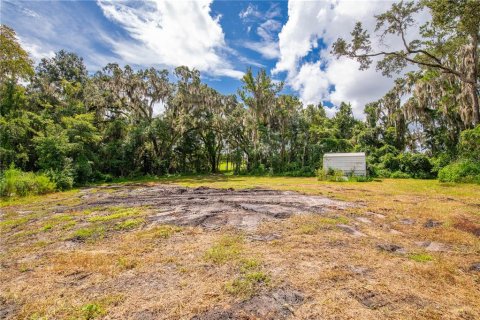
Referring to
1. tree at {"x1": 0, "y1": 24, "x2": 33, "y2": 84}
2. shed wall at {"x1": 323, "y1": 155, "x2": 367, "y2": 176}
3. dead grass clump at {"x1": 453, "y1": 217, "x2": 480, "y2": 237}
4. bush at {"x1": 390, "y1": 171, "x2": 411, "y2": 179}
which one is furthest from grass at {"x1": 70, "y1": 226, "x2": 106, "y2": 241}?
bush at {"x1": 390, "y1": 171, "x2": 411, "y2": 179}

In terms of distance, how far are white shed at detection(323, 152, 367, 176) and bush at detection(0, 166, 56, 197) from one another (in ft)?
61.2

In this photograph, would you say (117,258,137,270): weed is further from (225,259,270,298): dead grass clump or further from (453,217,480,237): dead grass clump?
(453,217,480,237): dead grass clump

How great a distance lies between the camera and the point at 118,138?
23109 millimetres

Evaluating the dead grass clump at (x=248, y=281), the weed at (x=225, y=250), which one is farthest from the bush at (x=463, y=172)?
the dead grass clump at (x=248, y=281)

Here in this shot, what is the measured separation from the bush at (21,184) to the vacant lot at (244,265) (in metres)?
4.92

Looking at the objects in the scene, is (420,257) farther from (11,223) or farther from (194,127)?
(194,127)

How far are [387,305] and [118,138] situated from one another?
2476cm

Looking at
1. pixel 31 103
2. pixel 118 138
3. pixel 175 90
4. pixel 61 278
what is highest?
pixel 175 90

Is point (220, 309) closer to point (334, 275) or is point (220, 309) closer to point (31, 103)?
point (334, 275)

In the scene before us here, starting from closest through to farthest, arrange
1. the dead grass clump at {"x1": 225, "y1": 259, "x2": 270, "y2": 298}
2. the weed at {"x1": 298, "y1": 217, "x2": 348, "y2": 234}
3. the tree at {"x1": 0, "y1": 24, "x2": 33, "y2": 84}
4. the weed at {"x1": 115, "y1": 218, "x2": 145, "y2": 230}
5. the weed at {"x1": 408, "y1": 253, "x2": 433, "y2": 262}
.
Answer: the dead grass clump at {"x1": 225, "y1": 259, "x2": 270, "y2": 298}
the weed at {"x1": 408, "y1": 253, "x2": 433, "y2": 262}
the weed at {"x1": 298, "y1": 217, "x2": 348, "y2": 234}
the weed at {"x1": 115, "y1": 218, "x2": 145, "y2": 230}
the tree at {"x1": 0, "y1": 24, "x2": 33, "y2": 84}

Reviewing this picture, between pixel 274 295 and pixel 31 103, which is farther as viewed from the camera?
pixel 31 103

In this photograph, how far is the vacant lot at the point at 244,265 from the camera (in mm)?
2867

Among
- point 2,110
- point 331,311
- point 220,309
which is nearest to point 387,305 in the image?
point 331,311

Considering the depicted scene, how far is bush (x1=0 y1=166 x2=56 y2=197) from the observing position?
10.8 meters
